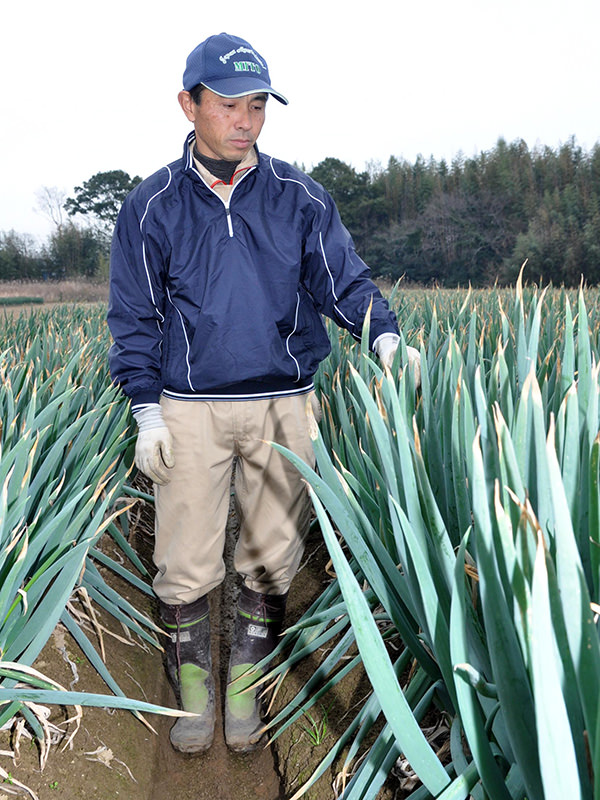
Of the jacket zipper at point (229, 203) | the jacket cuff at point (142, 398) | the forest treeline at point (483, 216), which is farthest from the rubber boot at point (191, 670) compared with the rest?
the forest treeline at point (483, 216)

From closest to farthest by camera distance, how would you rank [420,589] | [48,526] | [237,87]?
1. [420,589]
2. [48,526]
3. [237,87]

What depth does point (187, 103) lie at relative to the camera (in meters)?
1.79

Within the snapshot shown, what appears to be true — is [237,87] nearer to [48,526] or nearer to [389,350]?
[389,350]

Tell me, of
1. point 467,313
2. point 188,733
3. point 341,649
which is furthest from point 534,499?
point 467,313

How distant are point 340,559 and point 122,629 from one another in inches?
60.3

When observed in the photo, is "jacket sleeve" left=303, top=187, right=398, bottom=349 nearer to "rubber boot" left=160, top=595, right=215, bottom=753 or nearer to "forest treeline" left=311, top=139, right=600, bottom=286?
"rubber boot" left=160, top=595, right=215, bottom=753

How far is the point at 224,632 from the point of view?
248 cm

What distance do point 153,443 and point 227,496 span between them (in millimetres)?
346

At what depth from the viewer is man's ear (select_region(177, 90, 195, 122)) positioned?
1771 mm

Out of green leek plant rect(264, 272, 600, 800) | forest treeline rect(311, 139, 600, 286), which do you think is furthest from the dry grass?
green leek plant rect(264, 272, 600, 800)

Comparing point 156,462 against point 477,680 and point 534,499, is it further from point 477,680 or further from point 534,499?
point 477,680

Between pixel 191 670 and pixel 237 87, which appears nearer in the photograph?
pixel 237 87

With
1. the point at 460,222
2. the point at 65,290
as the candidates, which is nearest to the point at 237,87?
the point at 65,290

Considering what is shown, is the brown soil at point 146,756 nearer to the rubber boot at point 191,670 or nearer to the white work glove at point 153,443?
the rubber boot at point 191,670
